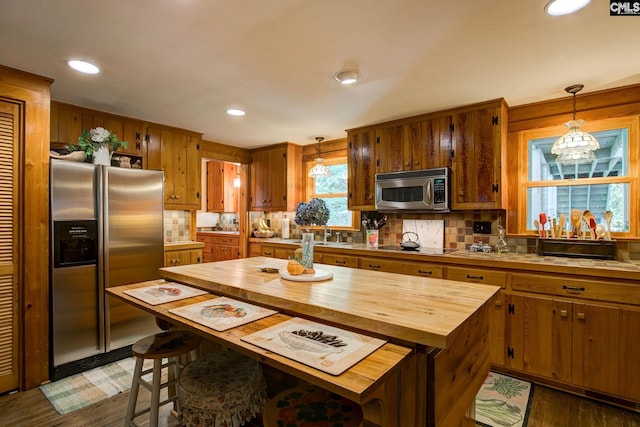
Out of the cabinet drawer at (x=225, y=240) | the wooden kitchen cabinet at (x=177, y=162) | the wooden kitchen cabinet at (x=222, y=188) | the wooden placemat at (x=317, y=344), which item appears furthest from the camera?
the wooden kitchen cabinet at (x=222, y=188)

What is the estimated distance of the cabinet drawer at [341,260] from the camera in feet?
11.5

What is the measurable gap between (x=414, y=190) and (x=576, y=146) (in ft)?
4.40

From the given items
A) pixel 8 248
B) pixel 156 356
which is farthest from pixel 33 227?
pixel 156 356

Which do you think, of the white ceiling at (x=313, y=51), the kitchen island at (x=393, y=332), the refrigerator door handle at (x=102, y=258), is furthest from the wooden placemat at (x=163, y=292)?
the white ceiling at (x=313, y=51)

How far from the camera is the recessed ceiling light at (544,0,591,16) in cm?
151

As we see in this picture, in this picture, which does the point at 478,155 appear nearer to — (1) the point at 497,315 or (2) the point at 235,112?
(1) the point at 497,315

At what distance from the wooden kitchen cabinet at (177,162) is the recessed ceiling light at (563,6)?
142 inches

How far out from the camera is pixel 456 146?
3082mm

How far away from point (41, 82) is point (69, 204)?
3.05 ft

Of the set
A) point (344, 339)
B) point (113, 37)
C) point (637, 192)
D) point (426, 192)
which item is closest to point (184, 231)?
point (113, 37)

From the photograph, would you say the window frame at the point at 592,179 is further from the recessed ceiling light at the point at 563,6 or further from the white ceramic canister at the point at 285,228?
the white ceramic canister at the point at 285,228

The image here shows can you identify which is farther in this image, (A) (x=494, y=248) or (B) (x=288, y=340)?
(A) (x=494, y=248)

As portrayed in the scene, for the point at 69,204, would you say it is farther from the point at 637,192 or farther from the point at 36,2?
the point at 637,192

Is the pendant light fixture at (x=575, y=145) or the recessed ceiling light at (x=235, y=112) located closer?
the pendant light fixture at (x=575, y=145)
